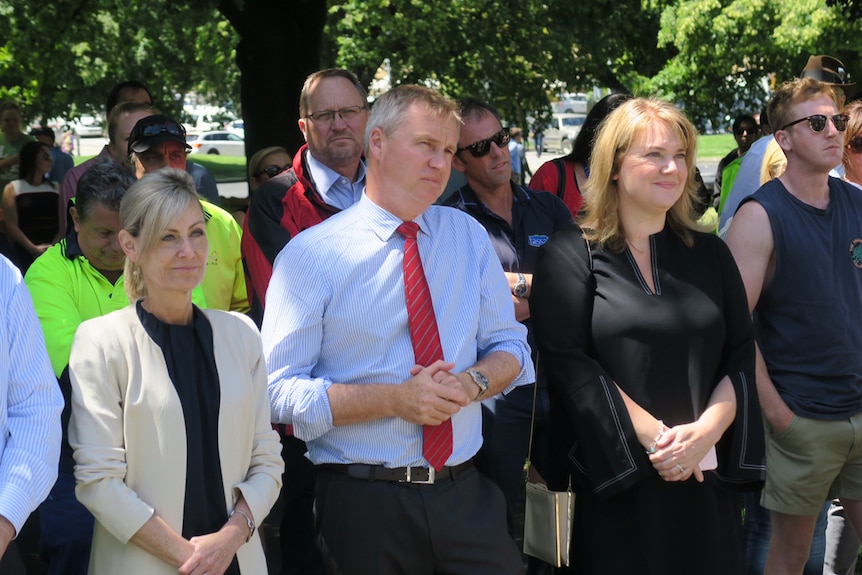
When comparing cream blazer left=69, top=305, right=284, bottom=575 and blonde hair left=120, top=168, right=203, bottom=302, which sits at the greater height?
blonde hair left=120, top=168, right=203, bottom=302

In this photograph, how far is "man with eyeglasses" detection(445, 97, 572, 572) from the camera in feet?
13.7

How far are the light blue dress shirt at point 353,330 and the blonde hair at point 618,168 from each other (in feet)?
1.90

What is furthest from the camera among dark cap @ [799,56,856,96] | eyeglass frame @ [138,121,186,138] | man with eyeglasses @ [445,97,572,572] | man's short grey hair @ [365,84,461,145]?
dark cap @ [799,56,856,96]

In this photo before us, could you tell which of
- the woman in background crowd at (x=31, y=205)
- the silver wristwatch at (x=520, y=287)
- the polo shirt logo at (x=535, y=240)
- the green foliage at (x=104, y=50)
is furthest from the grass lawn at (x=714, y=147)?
the silver wristwatch at (x=520, y=287)

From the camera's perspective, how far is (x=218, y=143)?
49.9m

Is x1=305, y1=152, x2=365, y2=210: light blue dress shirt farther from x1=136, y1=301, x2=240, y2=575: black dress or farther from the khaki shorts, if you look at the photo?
the khaki shorts

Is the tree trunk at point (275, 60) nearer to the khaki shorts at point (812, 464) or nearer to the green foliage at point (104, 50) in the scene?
the green foliage at point (104, 50)

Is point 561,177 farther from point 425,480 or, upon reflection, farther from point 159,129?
point 425,480

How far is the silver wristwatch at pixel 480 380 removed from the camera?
11.0 feet

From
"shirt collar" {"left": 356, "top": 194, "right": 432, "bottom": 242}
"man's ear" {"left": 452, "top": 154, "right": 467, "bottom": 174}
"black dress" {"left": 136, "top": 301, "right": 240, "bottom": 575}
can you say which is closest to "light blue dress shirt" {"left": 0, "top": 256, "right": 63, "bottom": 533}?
"black dress" {"left": 136, "top": 301, "right": 240, "bottom": 575}

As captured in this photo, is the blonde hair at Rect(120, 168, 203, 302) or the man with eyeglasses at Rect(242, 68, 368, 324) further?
the man with eyeglasses at Rect(242, 68, 368, 324)

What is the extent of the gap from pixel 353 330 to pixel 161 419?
2.20 ft

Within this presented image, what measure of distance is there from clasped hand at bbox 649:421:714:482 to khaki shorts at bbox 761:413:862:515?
0.95 m

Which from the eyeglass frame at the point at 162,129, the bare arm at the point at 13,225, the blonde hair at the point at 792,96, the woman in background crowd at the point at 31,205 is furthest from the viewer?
the woman in background crowd at the point at 31,205
